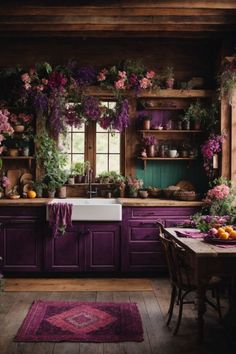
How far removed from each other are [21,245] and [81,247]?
2.56ft

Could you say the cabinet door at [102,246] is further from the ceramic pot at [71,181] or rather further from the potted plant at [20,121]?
the potted plant at [20,121]

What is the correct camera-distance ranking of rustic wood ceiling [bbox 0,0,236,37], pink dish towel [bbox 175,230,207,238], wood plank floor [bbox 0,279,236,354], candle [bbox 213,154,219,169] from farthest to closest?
candle [bbox 213,154,219,169] → rustic wood ceiling [bbox 0,0,236,37] → pink dish towel [bbox 175,230,207,238] → wood plank floor [bbox 0,279,236,354]

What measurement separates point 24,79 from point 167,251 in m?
3.32

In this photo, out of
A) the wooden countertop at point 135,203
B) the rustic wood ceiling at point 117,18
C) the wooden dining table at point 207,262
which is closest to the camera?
the wooden dining table at point 207,262

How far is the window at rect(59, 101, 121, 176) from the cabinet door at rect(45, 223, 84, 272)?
1138mm

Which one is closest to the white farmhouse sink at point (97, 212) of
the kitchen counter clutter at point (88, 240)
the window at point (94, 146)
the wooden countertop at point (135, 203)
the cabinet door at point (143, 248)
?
the kitchen counter clutter at point (88, 240)

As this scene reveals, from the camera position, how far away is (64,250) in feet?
18.5

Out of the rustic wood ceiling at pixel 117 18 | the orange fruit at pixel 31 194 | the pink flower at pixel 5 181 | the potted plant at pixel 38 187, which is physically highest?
the rustic wood ceiling at pixel 117 18

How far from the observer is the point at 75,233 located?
565 centimetres

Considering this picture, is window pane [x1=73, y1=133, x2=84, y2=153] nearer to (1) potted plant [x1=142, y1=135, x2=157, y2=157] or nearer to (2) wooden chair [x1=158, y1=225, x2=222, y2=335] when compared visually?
(1) potted plant [x1=142, y1=135, x2=157, y2=157]

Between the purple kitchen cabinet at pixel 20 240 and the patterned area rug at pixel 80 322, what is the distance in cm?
112

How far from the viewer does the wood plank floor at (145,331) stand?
3.44 m

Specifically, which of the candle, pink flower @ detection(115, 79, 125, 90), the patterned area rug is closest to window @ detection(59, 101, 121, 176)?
pink flower @ detection(115, 79, 125, 90)

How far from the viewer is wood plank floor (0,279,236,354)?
135 inches
